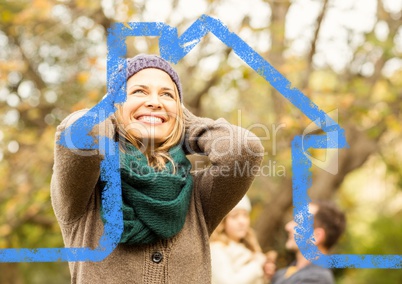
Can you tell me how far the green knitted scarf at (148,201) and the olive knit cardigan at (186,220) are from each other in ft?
0.20

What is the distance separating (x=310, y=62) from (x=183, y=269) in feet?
11.4

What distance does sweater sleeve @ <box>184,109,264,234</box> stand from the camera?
154 centimetres

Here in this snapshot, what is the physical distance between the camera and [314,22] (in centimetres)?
454

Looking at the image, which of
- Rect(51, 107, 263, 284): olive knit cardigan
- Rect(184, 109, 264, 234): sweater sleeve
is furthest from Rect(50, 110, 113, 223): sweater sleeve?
Rect(184, 109, 264, 234): sweater sleeve

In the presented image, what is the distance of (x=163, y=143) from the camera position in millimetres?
1646

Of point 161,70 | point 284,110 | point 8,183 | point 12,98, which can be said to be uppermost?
point 284,110

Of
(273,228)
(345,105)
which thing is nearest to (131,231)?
(345,105)

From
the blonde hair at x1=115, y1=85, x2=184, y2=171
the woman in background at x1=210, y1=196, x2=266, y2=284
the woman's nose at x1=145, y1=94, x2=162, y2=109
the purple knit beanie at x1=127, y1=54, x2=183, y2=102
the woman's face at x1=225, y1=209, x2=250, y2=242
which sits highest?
the purple knit beanie at x1=127, y1=54, x2=183, y2=102

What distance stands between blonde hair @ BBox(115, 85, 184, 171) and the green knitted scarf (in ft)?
0.12

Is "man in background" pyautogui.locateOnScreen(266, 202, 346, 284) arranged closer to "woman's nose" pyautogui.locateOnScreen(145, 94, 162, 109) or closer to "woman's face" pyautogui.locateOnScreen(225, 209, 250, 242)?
"woman's face" pyautogui.locateOnScreen(225, 209, 250, 242)

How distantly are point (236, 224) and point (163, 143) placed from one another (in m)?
1.54

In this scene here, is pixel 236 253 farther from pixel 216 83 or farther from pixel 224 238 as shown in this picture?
pixel 216 83

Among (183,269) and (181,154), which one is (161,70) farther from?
(183,269)

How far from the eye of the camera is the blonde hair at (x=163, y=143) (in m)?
1.58
